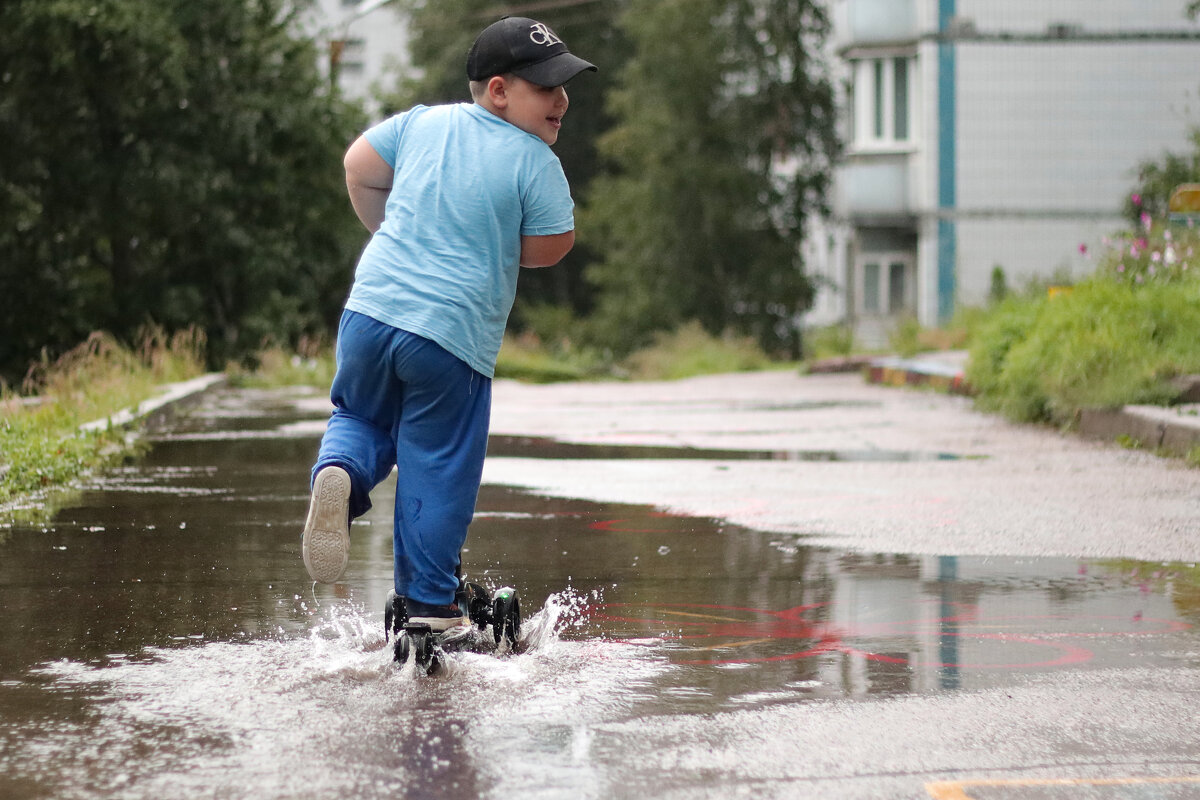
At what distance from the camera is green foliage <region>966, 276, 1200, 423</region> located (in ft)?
40.3

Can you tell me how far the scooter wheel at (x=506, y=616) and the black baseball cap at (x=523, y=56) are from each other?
1.42 m

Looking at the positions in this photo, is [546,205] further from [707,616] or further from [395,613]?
[707,616]

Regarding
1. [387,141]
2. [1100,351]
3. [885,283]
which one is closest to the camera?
[387,141]

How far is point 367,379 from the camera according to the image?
465cm

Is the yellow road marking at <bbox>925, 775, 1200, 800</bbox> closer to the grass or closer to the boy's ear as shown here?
the boy's ear

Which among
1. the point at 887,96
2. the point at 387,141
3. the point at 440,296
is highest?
the point at 887,96

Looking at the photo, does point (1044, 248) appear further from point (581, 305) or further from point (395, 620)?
point (395, 620)

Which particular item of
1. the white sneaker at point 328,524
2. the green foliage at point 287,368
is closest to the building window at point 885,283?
the green foliage at point 287,368

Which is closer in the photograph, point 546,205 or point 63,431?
point 546,205

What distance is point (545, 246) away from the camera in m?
4.76

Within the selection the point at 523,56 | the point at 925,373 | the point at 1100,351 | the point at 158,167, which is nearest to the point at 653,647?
the point at 523,56

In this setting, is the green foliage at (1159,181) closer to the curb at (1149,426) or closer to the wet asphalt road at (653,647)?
the curb at (1149,426)

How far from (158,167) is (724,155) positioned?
17849mm

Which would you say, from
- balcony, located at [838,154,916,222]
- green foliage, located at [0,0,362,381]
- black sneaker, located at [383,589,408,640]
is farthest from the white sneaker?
balcony, located at [838,154,916,222]
